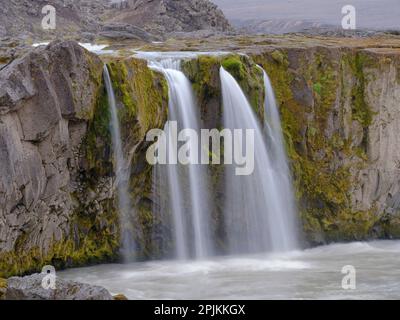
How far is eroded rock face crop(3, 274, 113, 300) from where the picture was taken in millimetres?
15898

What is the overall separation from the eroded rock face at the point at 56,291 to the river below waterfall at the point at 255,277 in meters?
4.23

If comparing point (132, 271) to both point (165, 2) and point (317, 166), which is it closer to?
point (317, 166)

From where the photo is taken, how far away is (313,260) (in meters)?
26.0

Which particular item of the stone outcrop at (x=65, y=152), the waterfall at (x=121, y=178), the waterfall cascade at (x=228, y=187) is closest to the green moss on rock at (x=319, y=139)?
the waterfall cascade at (x=228, y=187)

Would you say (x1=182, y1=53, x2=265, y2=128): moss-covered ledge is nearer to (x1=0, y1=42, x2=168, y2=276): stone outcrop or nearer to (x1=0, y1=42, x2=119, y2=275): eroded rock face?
(x1=0, y1=42, x2=168, y2=276): stone outcrop

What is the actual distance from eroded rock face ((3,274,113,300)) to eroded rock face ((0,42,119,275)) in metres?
→ 4.60

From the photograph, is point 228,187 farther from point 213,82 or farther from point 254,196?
point 213,82

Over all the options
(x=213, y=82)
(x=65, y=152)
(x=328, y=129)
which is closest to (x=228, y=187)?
(x=213, y=82)

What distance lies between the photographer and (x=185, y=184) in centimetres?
2548

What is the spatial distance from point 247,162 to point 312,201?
361cm

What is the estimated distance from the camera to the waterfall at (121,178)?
2352 cm

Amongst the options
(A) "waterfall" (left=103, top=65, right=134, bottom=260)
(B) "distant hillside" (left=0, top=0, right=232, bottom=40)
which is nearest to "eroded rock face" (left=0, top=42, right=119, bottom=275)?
(A) "waterfall" (left=103, top=65, right=134, bottom=260)

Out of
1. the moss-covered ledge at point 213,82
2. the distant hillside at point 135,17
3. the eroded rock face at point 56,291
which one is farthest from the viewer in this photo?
the distant hillside at point 135,17

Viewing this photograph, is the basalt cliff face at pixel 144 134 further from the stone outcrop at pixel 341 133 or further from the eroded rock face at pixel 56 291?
the eroded rock face at pixel 56 291
